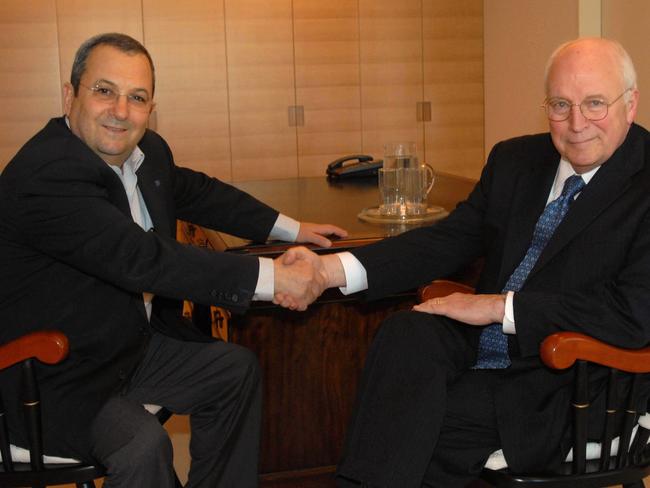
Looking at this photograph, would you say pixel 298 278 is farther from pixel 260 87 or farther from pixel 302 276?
pixel 260 87

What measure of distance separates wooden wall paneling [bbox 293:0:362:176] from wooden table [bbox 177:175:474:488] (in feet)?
10.2

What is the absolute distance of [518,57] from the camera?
5.73 m

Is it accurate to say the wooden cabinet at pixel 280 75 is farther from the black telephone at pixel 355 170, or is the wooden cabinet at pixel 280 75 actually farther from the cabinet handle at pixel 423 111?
the black telephone at pixel 355 170

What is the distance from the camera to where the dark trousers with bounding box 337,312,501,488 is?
1993 millimetres

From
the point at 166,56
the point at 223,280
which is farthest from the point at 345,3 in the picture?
the point at 223,280

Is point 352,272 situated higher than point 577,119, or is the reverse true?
point 577,119

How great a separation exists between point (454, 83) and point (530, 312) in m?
4.34

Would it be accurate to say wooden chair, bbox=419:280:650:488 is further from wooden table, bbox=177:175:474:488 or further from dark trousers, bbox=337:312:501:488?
wooden table, bbox=177:175:474:488

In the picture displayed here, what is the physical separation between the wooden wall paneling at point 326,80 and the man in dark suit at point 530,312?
363 cm

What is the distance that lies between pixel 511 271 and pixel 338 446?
900mm

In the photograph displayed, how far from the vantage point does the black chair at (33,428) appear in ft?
6.26

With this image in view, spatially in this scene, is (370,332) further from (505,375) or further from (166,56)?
(166,56)

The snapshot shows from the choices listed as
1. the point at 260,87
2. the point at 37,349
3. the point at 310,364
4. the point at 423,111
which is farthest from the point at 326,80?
the point at 37,349

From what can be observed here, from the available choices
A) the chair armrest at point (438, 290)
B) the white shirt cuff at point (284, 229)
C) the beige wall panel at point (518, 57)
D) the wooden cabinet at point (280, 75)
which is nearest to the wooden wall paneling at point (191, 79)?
the wooden cabinet at point (280, 75)
